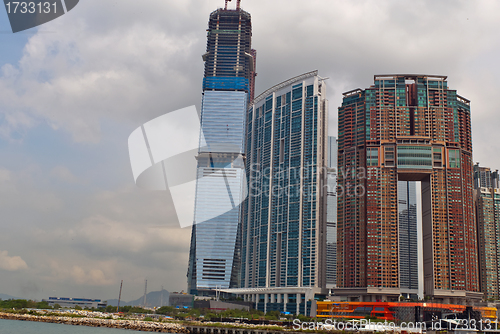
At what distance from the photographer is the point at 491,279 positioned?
6053 inches

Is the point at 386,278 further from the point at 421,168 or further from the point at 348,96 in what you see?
the point at 348,96

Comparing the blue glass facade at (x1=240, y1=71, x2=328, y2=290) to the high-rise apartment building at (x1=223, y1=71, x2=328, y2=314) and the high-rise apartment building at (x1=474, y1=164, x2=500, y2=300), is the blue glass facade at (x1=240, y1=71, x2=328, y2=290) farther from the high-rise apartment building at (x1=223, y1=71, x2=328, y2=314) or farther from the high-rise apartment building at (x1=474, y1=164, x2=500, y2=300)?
the high-rise apartment building at (x1=474, y1=164, x2=500, y2=300)

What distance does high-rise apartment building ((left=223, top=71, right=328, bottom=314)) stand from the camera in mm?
161625

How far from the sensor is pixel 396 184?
139 meters

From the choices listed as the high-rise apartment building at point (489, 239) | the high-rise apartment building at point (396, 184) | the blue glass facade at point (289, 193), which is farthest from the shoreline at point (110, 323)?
the high-rise apartment building at point (489, 239)

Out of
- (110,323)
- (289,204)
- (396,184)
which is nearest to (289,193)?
(289,204)

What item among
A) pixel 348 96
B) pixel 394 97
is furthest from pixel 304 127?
pixel 394 97

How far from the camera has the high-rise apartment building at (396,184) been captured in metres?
132

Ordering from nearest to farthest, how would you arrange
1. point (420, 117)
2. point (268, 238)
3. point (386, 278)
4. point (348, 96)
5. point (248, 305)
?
point (386, 278), point (420, 117), point (348, 96), point (248, 305), point (268, 238)

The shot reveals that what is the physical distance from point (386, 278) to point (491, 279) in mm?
43559

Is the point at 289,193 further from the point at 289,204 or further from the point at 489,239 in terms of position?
the point at 489,239

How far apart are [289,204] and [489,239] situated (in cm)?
6432

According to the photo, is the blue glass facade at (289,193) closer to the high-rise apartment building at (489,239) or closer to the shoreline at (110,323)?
the high-rise apartment building at (489,239)

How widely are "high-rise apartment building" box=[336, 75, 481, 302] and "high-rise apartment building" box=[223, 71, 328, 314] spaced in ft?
60.5
